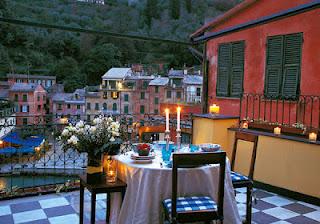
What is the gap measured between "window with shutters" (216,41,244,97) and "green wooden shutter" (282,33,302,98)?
3.81ft

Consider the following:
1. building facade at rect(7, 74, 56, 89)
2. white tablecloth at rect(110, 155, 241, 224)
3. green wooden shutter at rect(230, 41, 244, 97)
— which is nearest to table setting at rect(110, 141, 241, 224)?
white tablecloth at rect(110, 155, 241, 224)

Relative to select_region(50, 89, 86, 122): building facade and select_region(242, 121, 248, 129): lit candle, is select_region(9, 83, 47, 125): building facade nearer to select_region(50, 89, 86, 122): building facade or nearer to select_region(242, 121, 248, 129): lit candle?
select_region(50, 89, 86, 122): building facade

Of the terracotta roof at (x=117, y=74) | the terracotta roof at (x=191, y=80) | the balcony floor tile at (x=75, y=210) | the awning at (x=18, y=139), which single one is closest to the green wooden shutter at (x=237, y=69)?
the balcony floor tile at (x=75, y=210)

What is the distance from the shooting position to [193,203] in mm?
2367

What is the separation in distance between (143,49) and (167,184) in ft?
104

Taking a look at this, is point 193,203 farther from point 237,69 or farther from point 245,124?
point 237,69

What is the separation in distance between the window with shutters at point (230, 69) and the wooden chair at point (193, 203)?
17.2ft

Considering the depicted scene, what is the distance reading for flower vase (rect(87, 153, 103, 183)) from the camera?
2545 mm

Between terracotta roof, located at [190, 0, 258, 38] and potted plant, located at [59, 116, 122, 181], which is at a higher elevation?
terracotta roof, located at [190, 0, 258, 38]

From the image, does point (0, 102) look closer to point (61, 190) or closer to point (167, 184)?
point (61, 190)

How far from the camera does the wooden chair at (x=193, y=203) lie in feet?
7.25

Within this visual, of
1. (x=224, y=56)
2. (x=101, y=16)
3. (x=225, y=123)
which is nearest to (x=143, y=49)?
(x=101, y=16)

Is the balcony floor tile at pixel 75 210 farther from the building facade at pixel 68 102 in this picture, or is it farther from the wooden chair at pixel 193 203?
the building facade at pixel 68 102

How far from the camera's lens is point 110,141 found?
2564mm
